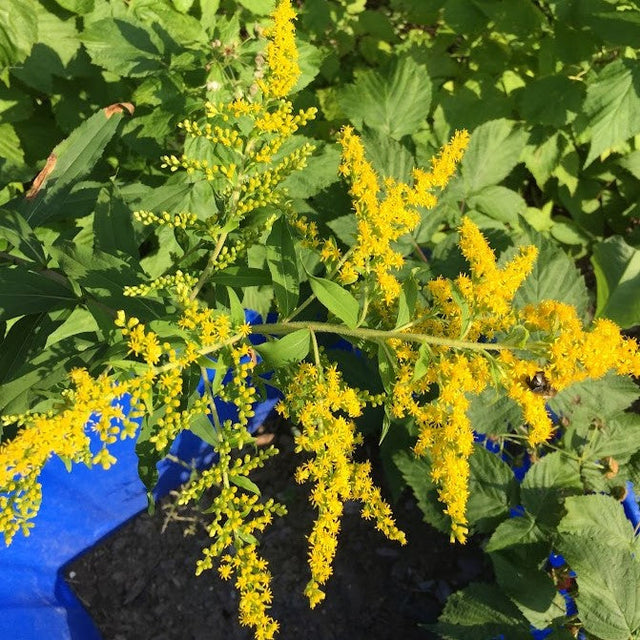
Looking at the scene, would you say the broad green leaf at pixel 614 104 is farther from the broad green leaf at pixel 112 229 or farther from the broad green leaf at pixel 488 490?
the broad green leaf at pixel 112 229

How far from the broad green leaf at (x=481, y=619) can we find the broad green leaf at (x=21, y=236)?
211cm

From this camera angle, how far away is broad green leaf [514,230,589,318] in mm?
2639

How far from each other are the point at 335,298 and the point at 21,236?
42.4 inches

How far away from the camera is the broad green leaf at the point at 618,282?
109 inches

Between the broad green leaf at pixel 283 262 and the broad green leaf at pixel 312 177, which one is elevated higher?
the broad green leaf at pixel 283 262

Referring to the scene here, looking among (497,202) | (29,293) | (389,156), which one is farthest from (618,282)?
(29,293)

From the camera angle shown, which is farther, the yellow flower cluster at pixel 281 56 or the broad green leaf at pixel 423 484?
the broad green leaf at pixel 423 484

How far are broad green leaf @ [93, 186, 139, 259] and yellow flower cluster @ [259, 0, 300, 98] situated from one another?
25.4 inches

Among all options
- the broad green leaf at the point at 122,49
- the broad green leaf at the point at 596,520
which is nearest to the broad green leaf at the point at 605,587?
the broad green leaf at the point at 596,520

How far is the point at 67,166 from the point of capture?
87.2 inches

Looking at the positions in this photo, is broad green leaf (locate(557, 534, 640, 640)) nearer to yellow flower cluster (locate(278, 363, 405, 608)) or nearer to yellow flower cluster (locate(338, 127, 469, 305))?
yellow flower cluster (locate(278, 363, 405, 608))

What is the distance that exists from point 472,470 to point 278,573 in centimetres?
130

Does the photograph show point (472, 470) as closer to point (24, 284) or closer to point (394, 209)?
point (394, 209)

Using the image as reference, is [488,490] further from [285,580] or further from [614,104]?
[614,104]
